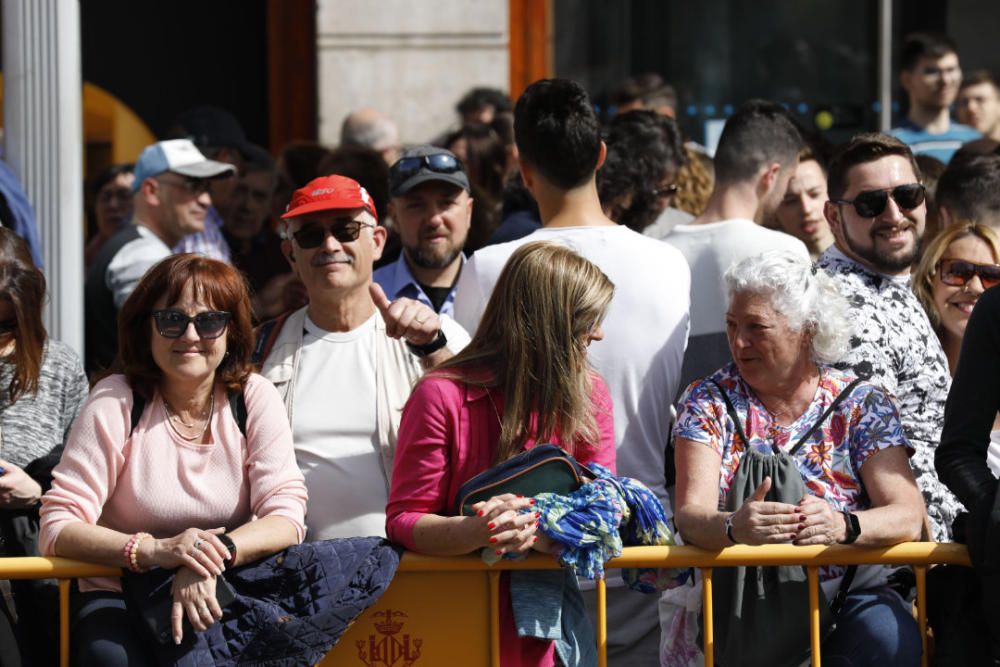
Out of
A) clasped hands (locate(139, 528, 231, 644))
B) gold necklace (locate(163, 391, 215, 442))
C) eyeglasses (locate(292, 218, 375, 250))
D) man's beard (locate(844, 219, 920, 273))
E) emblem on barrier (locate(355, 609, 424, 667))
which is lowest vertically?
emblem on barrier (locate(355, 609, 424, 667))

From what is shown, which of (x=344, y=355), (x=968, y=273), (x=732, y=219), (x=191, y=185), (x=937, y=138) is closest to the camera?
(x=344, y=355)

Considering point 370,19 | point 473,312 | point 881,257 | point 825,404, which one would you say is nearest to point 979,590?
point 825,404

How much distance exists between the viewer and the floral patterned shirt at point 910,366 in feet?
16.3

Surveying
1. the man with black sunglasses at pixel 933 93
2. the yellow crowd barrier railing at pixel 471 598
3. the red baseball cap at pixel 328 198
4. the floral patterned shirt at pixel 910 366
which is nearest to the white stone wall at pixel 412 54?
the man with black sunglasses at pixel 933 93

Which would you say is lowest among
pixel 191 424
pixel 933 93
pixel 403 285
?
pixel 191 424

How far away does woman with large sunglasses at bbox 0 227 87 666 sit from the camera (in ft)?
15.5

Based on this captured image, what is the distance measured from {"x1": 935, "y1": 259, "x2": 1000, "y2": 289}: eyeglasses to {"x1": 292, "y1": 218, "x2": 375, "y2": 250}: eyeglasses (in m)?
2.05

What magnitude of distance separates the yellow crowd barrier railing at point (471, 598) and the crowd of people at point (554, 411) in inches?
2.0

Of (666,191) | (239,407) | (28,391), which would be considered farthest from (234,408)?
(666,191)

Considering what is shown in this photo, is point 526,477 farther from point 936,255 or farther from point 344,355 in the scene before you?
point 936,255

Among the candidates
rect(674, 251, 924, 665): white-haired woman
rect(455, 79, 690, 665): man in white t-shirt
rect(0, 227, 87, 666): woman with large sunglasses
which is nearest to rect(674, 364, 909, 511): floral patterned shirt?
rect(674, 251, 924, 665): white-haired woman

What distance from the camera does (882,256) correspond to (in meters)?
5.28

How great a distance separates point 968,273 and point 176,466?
2758 mm

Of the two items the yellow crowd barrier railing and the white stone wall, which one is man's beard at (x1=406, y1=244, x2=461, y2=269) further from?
the white stone wall
